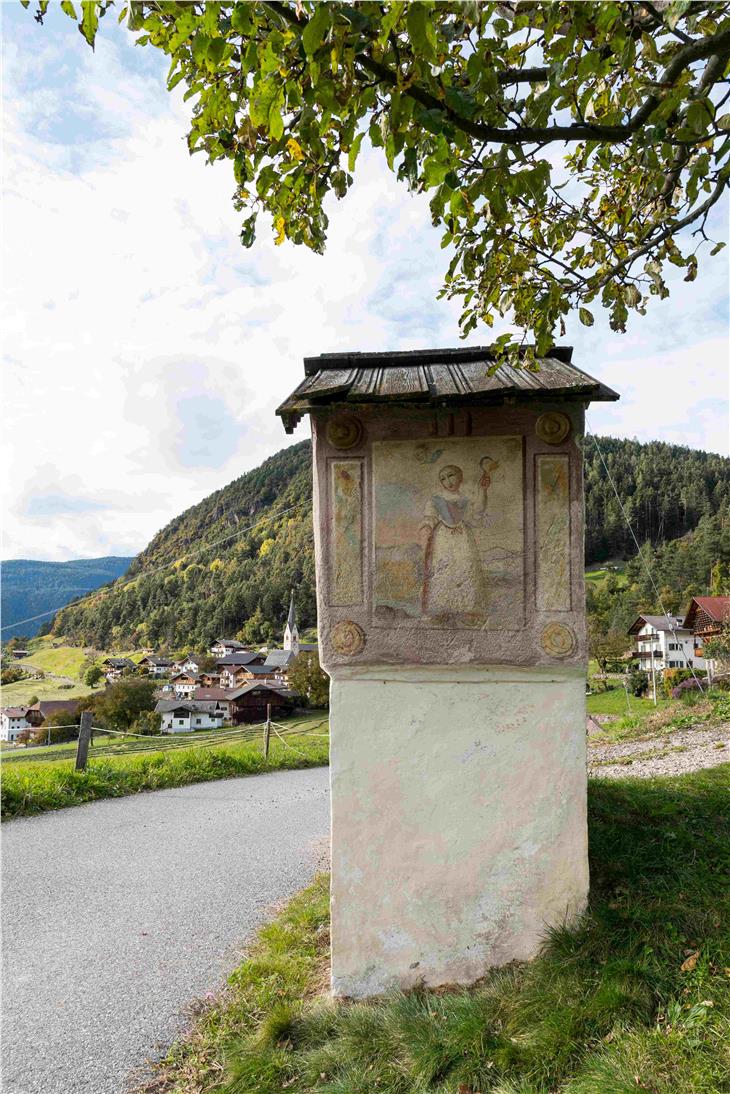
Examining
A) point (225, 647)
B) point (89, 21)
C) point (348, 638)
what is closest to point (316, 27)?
point (89, 21)

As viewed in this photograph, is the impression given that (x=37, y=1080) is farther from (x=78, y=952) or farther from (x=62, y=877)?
(x=62, y=877)

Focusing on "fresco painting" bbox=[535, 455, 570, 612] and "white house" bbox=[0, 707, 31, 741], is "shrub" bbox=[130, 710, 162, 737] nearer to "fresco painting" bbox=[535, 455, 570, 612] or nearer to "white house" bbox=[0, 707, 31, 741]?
"white house" bbox=[0, 707, 31, 741]

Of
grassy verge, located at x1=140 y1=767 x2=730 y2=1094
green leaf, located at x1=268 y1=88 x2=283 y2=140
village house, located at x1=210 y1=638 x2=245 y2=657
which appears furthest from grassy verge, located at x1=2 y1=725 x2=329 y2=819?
village house, located at x1=210 y1=638 x2=245 y2=657

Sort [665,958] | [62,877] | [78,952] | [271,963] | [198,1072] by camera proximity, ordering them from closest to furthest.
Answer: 1. [665,958]
2. [198,1072]
3. [271,963]
4. [78,952]
5. [62,877]

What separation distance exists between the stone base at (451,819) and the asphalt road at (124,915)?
159 centimetres

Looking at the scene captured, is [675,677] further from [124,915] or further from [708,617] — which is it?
[124,915]

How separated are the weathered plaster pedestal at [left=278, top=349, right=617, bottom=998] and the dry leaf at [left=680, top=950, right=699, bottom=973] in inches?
28.4

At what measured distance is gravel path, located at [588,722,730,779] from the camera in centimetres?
920

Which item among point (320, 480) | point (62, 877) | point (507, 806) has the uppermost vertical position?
point (320, 480)

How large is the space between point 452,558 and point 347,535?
71 centimetres

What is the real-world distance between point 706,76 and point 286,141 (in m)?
2.00

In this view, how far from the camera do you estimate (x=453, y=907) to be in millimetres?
4254

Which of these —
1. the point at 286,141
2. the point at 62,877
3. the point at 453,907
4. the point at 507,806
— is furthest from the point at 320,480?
the point at 62,877

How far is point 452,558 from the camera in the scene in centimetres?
436
